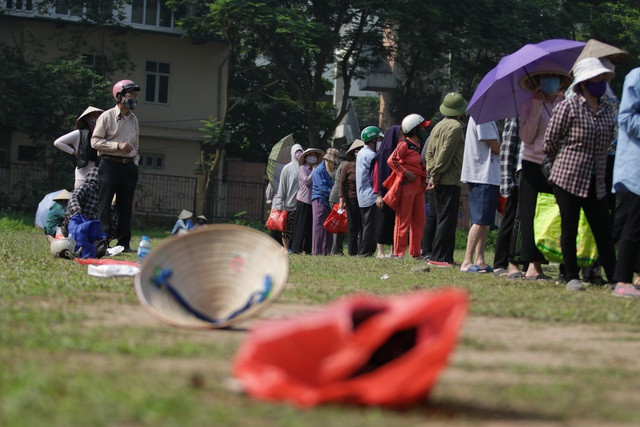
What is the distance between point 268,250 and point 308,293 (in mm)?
2693

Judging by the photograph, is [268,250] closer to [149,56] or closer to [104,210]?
[104,210]

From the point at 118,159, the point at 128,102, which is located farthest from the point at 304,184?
the point at 128,102

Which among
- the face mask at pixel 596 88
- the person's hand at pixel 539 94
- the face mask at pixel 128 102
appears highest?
the face mask at pixel 596 88

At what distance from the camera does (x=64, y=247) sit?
1259 cm

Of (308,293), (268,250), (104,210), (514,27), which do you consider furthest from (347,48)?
(268,250)

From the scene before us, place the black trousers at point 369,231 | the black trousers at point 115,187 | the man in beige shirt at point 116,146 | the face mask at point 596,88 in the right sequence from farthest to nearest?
the black trousers at point 369,231 → the black trousers at point 115,187 → the man in beige shirt at point 116,146 → the face mask at point 596,88

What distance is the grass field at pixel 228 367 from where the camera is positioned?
145 inches

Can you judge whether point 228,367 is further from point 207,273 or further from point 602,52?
point 602,52

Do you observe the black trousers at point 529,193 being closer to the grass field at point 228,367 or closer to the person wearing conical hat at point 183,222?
the grass field at point 228,367

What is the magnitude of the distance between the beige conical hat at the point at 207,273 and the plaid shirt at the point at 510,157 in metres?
5.70

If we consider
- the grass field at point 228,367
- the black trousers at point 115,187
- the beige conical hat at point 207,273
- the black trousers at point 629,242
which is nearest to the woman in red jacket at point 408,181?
the black trousers at point 115,187

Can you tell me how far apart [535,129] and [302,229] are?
29.1 feet

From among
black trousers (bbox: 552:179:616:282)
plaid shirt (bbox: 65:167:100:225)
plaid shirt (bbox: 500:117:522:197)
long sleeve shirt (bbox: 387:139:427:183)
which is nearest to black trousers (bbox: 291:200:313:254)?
long sleeve shirt (bbox: 387:139:427:183)

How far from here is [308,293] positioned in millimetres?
8539
